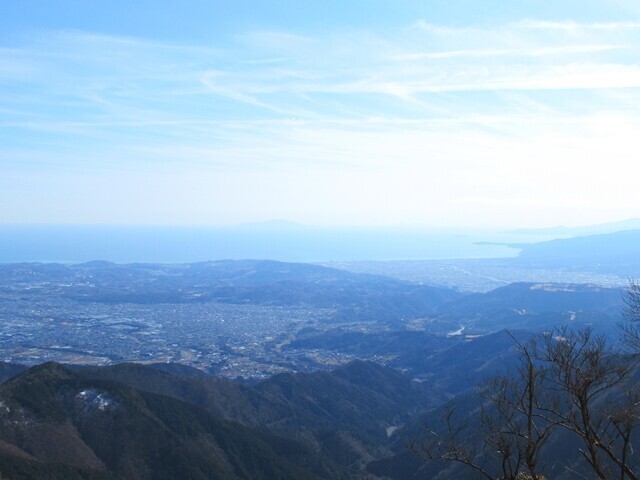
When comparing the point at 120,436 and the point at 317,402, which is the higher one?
the point at 120,436

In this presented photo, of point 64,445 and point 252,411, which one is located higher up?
point 64,445

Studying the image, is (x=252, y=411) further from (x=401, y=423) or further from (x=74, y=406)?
(x=74, y=406)

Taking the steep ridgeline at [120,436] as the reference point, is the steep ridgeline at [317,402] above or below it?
below

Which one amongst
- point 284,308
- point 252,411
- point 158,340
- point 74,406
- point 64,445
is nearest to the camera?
point 64,445

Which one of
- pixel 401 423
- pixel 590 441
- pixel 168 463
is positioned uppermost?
pixel 590 441

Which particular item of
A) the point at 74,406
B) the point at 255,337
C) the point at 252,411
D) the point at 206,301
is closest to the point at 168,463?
the point at 74,406

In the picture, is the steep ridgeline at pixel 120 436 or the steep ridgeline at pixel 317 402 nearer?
the steep ridgeline at pixel 120 436

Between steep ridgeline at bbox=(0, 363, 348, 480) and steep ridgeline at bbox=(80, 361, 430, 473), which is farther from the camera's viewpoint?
steep ridgeline at bbox=(80, 361, 430, 473)

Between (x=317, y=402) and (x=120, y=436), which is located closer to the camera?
(x=120, y=436)
